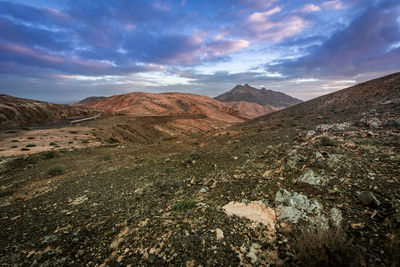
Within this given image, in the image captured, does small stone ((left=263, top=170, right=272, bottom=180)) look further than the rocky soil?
Yes

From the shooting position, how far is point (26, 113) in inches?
1275

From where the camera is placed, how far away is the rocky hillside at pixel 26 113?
93.6ft

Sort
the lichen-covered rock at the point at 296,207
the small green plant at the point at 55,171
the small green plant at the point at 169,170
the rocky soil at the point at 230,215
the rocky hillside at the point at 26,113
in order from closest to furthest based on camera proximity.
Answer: the rocky soil at the point at 230,215
the lichen-covered rock at the point at 296,207
the small green plant at the point at 169,170
the small green plant at the point at 55,171
the rocky hillside at the point at 26,113

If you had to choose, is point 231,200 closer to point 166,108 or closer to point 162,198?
point 162,198

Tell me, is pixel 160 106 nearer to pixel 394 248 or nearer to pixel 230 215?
pixel 230 215

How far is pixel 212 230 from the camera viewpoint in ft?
10.1

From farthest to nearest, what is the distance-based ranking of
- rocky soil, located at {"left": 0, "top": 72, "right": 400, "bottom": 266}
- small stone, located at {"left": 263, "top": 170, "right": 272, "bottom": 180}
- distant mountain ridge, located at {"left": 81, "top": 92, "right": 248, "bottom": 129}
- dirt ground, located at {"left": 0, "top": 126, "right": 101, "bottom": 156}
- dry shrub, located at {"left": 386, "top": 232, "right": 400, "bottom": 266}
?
1. distant mountain ridge, located at {"left": 81, "top": 92, "right": 248, "bottom": 129}
2. dirt ground, located at {"left": 0, "top": 126, "right": 101, "bottom": 156}
3. small stone, located at {"left": 263, "top": 170, "right": 272, "bottom": 180}
4. rocky soil, located at {"left": 0, "top": 72, "right": 400, "bottom": 266}
5. dry shrub, located at {"left": 386, "top": 232, "right": 400, "bottom": 266}

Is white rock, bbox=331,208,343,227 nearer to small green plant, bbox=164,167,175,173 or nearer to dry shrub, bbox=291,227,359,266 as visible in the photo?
dry shrub, bbox=291,227,359,266

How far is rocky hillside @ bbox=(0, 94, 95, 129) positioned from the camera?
28516mm

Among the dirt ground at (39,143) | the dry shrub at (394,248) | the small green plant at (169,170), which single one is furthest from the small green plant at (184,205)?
the dirt ground at (39,143)

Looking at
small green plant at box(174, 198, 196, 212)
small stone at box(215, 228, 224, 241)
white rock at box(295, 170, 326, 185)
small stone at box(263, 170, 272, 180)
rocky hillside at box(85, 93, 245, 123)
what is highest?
rocky hillside at box(85, 93, 245, 123)

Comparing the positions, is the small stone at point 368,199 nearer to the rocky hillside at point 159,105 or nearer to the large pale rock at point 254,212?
the large pale rock at point 254,212

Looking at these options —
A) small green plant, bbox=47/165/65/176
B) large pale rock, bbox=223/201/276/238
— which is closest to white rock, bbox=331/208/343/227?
large pale rock, bbox=223/201/276/238

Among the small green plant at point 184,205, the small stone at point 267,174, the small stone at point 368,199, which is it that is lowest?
the small green plant at point 184,205
